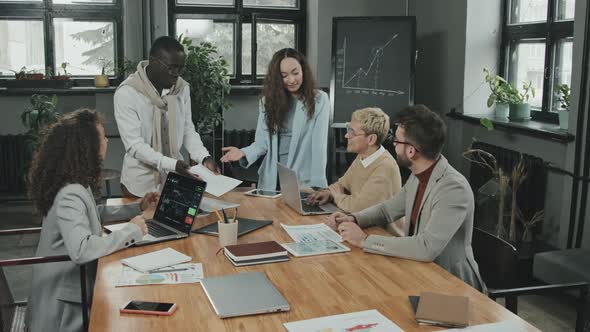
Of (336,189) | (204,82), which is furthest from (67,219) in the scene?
(204,82)

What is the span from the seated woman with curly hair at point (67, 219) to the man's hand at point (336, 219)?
805mm

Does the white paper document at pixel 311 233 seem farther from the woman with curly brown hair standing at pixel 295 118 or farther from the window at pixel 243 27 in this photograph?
the window at pixel 243 27

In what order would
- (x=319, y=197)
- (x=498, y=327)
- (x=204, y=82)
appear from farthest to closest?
(x=204, y=82) < (x=319, y=197) < (x=498, y=327)

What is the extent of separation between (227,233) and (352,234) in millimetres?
499

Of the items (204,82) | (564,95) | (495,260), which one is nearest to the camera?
(495,260)

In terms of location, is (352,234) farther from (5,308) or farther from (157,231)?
(5,308)

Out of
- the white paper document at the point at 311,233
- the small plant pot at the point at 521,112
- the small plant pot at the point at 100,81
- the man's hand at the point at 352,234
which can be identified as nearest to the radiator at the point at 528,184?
the small plant pot at the point at 521,112

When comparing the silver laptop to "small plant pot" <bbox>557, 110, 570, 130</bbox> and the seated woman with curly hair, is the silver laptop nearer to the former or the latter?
the seated woman with curly hair

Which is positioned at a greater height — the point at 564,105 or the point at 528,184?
the point at 564,105

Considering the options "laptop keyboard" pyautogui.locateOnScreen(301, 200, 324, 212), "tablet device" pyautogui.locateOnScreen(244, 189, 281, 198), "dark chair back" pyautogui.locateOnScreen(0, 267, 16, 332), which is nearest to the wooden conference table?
"dark chair back" pyautogui.locateOnScreen(0, 267, 16, 332)

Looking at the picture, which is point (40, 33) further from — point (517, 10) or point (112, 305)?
point (112, 305)

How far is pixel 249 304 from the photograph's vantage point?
1932mm

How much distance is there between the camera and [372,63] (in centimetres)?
573

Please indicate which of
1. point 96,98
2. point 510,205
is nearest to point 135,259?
point 510,205
